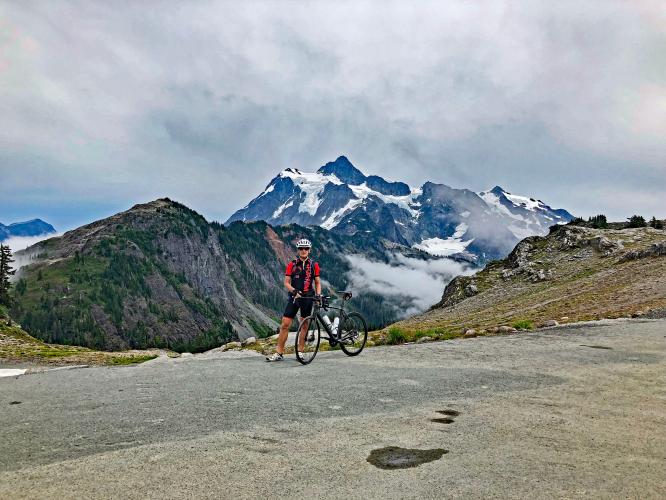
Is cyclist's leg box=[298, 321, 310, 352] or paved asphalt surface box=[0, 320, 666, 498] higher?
cyclist's leg box=[298, 321, 310, 352]

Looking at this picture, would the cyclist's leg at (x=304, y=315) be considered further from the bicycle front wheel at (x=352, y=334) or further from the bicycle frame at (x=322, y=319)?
the bicycle front wheel at (x=352, y=334)

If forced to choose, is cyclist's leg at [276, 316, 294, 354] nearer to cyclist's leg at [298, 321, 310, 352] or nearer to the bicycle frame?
cyclist's leg at [298, 321, 310, 352]

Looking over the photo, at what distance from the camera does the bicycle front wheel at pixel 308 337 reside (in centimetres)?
1631

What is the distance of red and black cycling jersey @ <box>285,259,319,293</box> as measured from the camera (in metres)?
16.8

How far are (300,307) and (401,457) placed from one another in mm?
9984

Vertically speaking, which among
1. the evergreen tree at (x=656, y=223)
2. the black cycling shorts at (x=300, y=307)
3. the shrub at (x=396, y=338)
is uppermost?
the evergreen tree at (x=656, y=223)

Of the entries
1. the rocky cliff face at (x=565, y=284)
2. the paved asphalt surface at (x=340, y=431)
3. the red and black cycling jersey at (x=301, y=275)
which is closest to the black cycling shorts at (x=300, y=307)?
the red and black cycling jersey at (x=301, y=275)

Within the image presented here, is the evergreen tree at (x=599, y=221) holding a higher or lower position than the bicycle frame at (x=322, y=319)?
higher

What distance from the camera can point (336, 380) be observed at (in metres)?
12.5

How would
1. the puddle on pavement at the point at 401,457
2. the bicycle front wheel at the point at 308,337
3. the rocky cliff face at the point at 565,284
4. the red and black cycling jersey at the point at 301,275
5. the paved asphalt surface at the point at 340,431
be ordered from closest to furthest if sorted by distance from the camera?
1. the paved asphalt surface at the point at 340,431
2. the puddle on pavement at the point at 401,457
3. the bicycle front wheel at the point at 308,337
4. the red and black cycling jersey at the point at 301,275
5. the rocky cliff face at the point at 565,284

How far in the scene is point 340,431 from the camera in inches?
319

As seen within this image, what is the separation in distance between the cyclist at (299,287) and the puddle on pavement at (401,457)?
949cm

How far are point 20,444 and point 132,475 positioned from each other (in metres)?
2.56

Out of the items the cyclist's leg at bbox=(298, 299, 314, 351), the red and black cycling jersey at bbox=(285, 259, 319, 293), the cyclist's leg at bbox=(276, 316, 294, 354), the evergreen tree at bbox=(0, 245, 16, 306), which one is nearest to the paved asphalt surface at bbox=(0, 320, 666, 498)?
the cyclist's leg at bbox=(298, 299, 314, 351)
